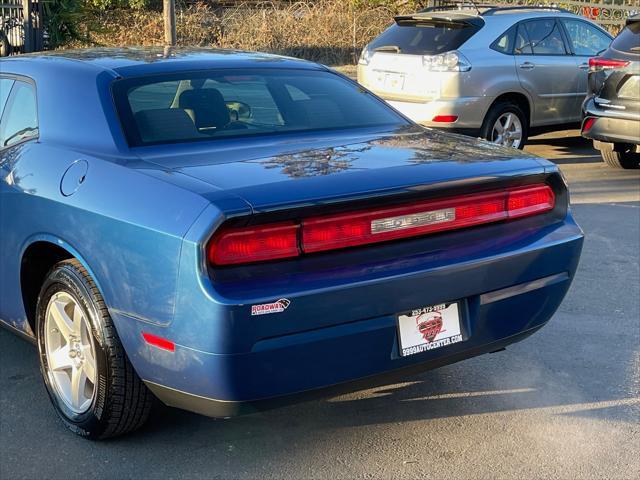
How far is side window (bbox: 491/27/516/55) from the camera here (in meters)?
9.89

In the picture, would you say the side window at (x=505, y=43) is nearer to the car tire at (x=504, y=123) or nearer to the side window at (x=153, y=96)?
the car tire at (x=504, y=123)

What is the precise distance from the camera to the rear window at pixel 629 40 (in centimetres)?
898

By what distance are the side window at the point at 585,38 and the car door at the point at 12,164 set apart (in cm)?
779

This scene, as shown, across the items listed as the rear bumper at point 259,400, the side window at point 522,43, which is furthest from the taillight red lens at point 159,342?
the side window at point 522,43

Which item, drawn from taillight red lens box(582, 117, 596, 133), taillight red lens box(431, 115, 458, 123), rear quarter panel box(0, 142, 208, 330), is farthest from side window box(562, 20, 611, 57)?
rear quarter panel box(0, 142, 208, 330)

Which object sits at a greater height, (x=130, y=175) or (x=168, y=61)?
(x=168, y=61)

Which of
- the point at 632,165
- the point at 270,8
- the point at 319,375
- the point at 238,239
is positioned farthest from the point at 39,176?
the point at 270,8

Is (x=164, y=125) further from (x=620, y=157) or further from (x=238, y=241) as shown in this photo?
(x=620, y=157)

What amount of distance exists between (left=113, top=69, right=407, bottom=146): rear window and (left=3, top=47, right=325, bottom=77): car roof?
0.23ft

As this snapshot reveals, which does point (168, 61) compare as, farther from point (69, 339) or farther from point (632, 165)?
point (632, 165)

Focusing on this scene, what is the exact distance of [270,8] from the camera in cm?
2336

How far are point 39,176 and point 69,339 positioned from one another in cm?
70

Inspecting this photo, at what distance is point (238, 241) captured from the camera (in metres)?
3.07

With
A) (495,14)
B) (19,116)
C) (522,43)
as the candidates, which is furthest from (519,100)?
(19,116)
